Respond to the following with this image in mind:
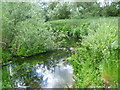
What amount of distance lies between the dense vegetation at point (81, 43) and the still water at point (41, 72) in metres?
0.16

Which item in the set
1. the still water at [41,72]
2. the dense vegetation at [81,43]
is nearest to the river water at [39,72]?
the still water at [41,72]

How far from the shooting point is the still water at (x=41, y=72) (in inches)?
87.8

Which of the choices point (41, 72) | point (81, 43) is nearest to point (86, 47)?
point (81, 43)

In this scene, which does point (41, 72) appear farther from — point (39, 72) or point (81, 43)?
point (81, 43)

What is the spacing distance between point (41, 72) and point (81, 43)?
1176mm

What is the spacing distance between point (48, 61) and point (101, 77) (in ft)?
6.00

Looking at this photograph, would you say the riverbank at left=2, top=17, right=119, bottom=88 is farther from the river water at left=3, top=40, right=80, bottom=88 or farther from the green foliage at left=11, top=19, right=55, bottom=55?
the river water at left=3, top=40, right=80, bottom=88

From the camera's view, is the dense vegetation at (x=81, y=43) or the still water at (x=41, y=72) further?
the still water at (x=41, y=72)

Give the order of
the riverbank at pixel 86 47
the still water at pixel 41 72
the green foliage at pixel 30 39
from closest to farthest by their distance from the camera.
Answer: the riverbank at pixel 86 47, the still water at pixel 41 72, the green foliage at pixel 30 39

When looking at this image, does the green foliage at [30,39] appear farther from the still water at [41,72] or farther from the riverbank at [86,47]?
the still water at [41,72]

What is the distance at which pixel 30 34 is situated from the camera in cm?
350

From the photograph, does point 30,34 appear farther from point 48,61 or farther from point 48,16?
point 48,16

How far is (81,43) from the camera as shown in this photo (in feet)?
11.3

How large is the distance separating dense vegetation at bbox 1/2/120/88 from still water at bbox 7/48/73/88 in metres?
0.16
